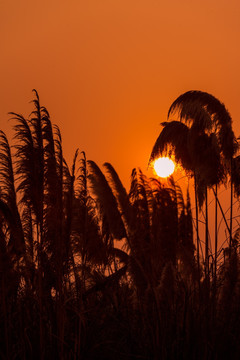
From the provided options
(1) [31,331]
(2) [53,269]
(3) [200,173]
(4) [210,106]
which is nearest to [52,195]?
(2) [53,269]

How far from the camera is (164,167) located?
13961 millimetres

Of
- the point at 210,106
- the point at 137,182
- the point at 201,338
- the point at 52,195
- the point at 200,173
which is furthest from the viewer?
the point at 137,182

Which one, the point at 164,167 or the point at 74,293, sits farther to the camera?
the point at 164,167

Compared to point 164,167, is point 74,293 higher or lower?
lower

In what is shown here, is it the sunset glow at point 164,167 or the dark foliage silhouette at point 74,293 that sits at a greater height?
the sunset glow at point 164,167

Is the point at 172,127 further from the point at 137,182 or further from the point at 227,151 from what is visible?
the point at 137,182

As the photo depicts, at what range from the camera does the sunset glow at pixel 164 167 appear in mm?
13273

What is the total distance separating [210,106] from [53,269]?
17.6 feet

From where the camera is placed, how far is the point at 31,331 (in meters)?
6.16

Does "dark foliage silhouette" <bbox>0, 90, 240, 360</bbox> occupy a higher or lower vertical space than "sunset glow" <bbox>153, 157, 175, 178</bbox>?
lower

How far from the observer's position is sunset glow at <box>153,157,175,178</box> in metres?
13.3

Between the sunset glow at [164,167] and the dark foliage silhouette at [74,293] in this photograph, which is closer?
the dark foliage silhouette at [74,293]

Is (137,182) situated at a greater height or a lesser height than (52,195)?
greater

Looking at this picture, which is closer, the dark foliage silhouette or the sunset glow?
the dark foliage silhouette
